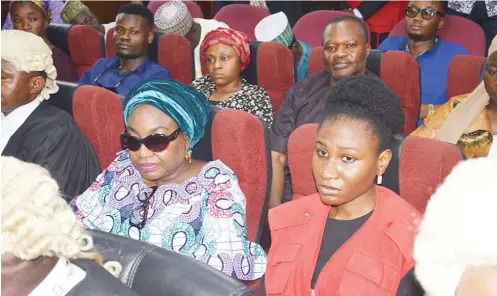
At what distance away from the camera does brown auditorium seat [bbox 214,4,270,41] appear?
4.90 m

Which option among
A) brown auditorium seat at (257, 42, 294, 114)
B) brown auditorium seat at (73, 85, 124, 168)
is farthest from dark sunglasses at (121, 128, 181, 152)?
brown auditorium seat at (257, 42, 294, 114)

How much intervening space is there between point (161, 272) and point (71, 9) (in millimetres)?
4619

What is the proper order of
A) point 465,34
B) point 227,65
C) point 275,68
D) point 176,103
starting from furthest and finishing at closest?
point 465,34
point 275,68
point 227,65
point 176,103

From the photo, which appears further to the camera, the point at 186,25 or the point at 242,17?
the point at 242,17

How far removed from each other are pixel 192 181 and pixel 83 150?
63 cm

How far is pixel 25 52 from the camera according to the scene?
2.52m

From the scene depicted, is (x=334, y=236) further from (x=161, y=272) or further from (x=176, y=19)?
(x=176, y=19)

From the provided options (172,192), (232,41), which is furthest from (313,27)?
(172,192)

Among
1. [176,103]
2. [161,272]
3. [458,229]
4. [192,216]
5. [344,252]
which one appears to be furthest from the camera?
[176,103]

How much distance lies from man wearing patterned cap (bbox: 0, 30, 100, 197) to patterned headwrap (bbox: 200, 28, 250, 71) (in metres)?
0.98

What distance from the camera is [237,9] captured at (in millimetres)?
4980

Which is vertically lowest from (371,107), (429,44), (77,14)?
(77,14)

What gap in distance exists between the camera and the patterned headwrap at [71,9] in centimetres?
555

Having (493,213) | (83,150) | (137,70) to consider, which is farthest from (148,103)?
(137,70)
